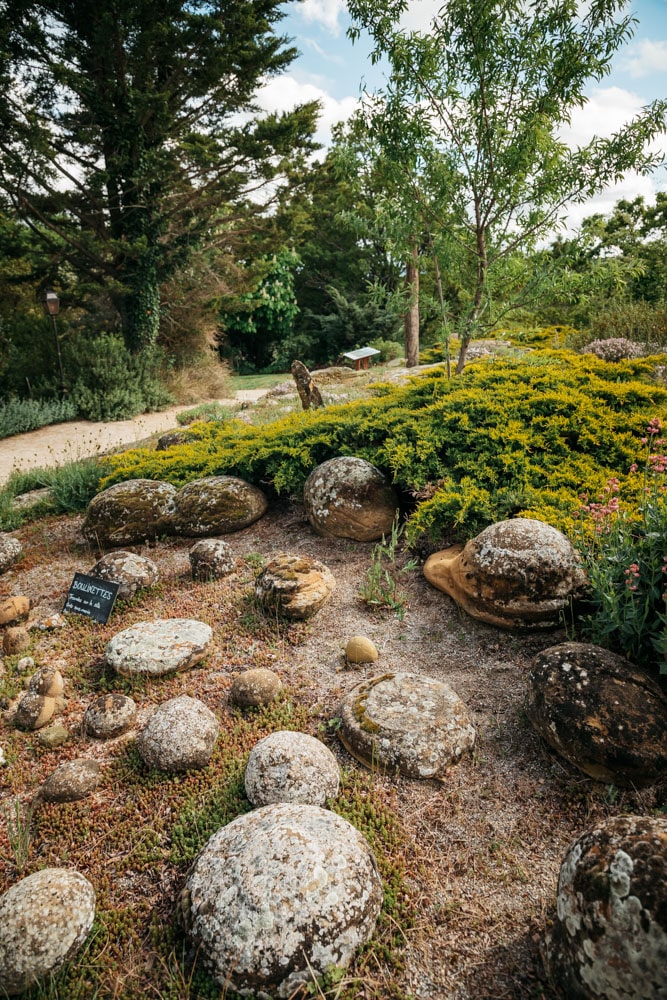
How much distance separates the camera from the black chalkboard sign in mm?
4020

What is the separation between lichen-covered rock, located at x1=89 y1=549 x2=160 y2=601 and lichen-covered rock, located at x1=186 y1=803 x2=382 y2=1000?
8.49 feet

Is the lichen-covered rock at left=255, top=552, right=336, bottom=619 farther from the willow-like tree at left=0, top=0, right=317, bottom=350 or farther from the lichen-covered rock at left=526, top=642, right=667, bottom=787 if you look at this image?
the willow-like tree at left=0, top=0, right=317, bottom=350

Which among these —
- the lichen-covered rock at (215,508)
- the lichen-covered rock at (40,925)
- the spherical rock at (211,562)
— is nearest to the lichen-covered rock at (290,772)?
the lichen-covered rock at (40,925)

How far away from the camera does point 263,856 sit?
6.36 feet

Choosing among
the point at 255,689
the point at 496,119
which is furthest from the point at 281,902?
the point at 496,119

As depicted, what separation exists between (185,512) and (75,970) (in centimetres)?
377

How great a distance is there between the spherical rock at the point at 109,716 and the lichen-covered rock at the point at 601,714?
2254mm

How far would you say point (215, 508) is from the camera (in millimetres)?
5270

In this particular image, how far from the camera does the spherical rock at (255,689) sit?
3143mm

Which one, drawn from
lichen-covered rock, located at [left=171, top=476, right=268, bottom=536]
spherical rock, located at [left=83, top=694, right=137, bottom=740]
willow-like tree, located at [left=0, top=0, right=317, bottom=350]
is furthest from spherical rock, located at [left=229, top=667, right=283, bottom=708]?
willow-like tree, located at [left=0, top=0, right=317, bottom=350]

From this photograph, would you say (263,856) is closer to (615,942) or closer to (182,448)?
(615,942)

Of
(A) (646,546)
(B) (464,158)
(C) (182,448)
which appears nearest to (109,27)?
(B) (464,158)

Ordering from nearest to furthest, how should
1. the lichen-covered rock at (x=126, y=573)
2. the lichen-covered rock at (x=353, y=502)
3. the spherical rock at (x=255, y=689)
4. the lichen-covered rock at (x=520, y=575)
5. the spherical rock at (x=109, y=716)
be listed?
the spherical rock at (x=109, y=716) < the spherical rock at (x=255, y=689) < the lichen-covered rock at (x=520, y=575) < the lichen-covered rock at (x=126, y=573) < the lichen-covered rock at (x=353, y=502)

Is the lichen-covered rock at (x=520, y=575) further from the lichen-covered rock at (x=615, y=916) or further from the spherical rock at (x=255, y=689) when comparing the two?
the lichen-covered rock at (x=615, y=916)
